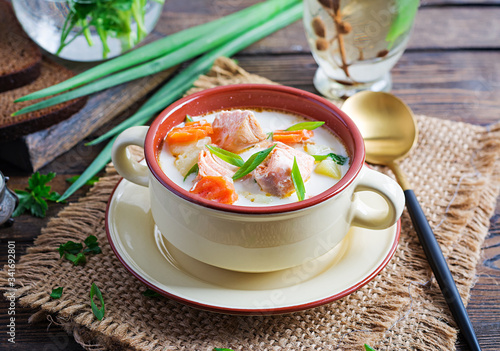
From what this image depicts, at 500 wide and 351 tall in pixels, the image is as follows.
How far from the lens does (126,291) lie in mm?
1202

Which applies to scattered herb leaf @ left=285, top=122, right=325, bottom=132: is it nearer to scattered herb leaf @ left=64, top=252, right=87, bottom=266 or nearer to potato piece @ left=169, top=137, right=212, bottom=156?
potato piece @ left=169, top=137, right=212, bottom=156

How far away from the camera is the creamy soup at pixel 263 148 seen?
3.68ft

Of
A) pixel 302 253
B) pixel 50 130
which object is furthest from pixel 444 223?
pixel 50 130

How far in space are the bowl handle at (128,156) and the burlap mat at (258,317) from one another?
0.19m

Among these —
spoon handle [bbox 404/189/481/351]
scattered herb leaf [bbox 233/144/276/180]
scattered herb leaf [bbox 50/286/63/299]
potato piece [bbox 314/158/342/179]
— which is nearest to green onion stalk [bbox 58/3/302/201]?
scattered herb leaf [bbox 50/286/63/299]

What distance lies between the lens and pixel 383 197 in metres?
1.16

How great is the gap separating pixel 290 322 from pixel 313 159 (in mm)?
348

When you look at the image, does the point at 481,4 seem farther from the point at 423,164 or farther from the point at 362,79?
the point at 423,164

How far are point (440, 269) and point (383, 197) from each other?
0.25m

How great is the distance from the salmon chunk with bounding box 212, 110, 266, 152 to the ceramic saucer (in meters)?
0.26

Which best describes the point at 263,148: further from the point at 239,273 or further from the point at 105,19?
the point at 105,19

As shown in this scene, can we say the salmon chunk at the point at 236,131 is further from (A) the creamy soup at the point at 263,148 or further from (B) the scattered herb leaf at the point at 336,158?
(B) the scattered herb leaf at the point at 336,158

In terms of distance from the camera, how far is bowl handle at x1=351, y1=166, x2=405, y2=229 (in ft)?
3.75

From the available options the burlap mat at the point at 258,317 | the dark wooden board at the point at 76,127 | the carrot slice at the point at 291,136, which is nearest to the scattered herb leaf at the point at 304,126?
the carrot slice at the point at 291,136
